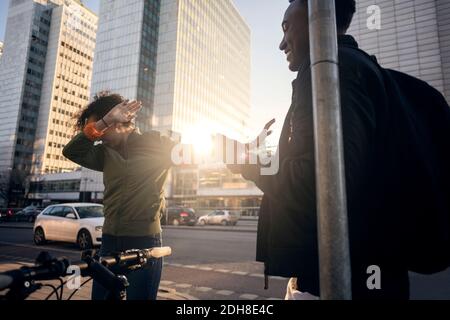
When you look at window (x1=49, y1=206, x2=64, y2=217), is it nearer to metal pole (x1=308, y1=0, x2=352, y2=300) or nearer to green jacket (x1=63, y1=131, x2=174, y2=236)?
green jacket (x1=63, y1=131, x2=174, y2=236)

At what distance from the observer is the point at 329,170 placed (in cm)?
91

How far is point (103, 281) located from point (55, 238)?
467 inches

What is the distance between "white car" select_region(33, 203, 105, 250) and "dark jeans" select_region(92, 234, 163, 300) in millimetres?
8534

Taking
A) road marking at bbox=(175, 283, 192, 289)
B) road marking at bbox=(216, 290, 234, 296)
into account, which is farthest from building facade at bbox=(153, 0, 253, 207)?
road marking at bbox=(216, 290, 234, 296)

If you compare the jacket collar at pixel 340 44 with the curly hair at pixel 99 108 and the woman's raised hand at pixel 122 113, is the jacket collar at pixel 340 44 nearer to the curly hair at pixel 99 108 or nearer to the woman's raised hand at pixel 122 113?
the woman's raised hand at pixel 122 113

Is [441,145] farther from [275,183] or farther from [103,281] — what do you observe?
[103,281]

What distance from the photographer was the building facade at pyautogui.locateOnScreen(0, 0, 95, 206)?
3455 inches

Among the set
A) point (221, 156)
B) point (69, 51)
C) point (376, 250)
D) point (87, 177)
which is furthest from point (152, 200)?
point (69, 51)

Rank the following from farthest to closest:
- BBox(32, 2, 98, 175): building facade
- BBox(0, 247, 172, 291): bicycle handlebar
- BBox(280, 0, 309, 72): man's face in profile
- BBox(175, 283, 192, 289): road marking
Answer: BBox(32, 2, 98, 175): building facade, BBox(175, 283, 192, 289): road marking, BBox(280, 0, 309, 72): man's face in profile, BBox(0, 247, 172, 291): bicycle handlebar

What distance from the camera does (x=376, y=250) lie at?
1047 millimetres

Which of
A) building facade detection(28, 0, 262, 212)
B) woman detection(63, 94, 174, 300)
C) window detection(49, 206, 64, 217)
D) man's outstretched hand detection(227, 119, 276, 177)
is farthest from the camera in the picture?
building facade detection(28, 0, 262, 212)

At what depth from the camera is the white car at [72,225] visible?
401 inches

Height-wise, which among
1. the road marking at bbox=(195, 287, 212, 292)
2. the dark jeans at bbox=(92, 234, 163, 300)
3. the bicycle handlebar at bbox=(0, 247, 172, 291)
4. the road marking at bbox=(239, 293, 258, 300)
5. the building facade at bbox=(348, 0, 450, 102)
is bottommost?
the road marking at bbox=(195, 287, 212, 292)

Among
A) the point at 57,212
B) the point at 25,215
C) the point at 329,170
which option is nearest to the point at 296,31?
the point at 329,170
